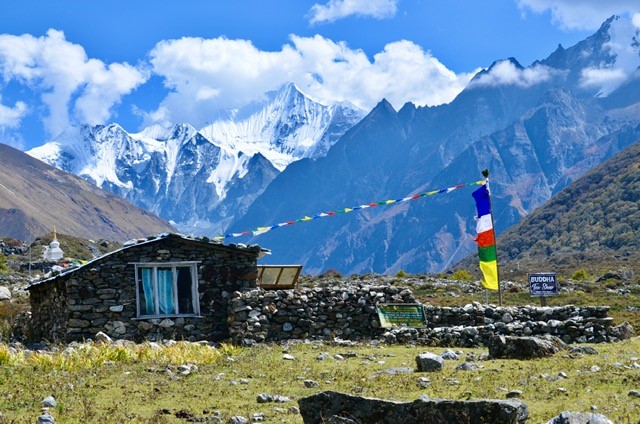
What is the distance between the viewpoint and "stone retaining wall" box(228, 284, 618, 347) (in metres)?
25.2

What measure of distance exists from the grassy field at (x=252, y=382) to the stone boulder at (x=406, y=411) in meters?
1.40

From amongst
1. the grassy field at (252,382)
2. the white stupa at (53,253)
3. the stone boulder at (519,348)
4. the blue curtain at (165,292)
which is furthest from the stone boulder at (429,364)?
the white stupa at (53,253)

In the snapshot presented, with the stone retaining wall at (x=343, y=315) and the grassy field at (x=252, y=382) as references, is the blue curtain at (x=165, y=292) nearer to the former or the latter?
the stone retaining wall at (x=343, y=315)

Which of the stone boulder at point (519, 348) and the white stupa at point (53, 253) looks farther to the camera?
the white stupa at point (53, 253)

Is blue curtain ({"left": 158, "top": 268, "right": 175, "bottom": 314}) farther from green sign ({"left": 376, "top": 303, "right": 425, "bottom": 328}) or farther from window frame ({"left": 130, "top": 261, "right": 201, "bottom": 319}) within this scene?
green sign ({"left": 376, "top": 303, "right": 425, "bottom": 328})

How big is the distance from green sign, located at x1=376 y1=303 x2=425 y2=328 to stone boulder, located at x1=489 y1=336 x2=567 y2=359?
7.89 meters

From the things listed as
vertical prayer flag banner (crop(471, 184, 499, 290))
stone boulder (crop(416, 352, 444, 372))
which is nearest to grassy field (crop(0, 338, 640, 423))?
stone boulder (crop(416, 352, 444, 372))

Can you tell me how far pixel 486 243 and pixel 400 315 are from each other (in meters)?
4.60

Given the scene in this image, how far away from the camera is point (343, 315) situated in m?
27.7

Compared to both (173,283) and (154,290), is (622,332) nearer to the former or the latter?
(173,283)

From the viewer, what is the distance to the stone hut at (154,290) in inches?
A: 1078

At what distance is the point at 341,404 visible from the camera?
35.9ft

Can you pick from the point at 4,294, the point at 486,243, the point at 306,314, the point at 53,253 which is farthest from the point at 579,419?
the point at 53,253

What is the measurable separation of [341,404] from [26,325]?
23.2m
